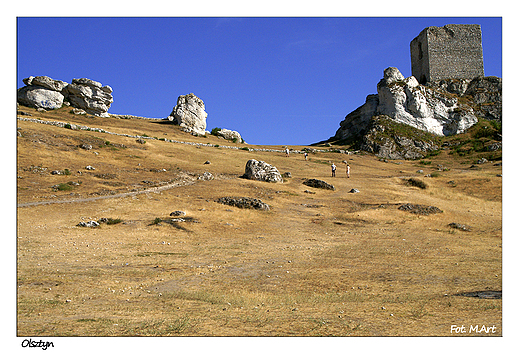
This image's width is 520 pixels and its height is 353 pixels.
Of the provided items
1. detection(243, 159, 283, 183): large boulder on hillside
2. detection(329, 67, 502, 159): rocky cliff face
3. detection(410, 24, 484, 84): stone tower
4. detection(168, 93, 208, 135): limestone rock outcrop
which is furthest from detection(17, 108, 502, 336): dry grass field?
detection(410, 24, 484, 84): stone tower

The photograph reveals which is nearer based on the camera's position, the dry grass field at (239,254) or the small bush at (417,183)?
the dry grass field at (239,254)

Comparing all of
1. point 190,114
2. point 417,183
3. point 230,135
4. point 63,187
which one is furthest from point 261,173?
point 190,114

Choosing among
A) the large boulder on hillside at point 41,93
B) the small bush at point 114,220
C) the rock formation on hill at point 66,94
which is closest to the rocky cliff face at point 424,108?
the rock formation on hill at point 66,94

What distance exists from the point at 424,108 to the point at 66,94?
61.3 m

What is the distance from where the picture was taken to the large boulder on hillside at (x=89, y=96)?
6679 centimetres

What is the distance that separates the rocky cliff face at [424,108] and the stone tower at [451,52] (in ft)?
5.72

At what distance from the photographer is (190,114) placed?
71.3 meters

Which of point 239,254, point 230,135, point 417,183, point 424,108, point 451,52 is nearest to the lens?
point 239,254

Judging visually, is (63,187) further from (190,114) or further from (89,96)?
(190,114)

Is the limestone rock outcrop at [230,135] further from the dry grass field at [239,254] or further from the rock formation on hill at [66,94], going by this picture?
the dry grass field at [239,254]

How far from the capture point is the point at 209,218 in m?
21.3

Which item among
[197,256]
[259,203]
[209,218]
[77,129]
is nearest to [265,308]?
[197,256]

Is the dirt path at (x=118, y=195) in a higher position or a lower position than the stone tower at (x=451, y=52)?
lower

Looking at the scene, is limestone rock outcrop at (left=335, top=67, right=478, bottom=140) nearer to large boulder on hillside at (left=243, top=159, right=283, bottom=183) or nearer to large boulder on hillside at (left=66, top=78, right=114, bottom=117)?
large boulder on hillside at (left=243, top=159, right=283, bottom=183)
